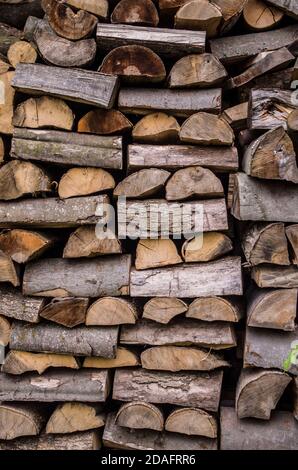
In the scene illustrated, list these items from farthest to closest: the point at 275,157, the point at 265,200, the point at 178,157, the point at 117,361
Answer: the point at 117,361, the point at 178,157, the point at 265,200, the point at 275,157

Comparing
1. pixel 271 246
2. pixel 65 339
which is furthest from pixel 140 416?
pixel 271 246

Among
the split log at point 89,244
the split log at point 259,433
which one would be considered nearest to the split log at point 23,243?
the split log at point 89,244

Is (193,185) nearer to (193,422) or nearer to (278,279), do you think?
(278,279)

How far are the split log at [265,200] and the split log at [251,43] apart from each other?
667mm

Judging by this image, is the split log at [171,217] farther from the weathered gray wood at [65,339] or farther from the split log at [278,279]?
the weathered gray wood at [65,339]

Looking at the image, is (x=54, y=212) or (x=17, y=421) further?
(x=17, y=421)

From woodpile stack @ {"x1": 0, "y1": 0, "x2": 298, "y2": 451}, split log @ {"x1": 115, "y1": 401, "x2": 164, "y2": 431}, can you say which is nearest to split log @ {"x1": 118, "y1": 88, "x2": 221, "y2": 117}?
woodpile stack @ {"x1": 0, "y1": 0, "x2": 298, "y2": 451}

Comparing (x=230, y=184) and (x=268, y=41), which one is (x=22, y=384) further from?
(x=268, y=41)

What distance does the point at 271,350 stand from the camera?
2.38 metres

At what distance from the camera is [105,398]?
253 cm

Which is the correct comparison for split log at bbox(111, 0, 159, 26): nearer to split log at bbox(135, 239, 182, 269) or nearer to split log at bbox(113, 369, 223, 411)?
split log at bbox(135, 239, 182, 269)

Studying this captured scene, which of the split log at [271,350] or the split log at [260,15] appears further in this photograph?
the split log at [260,15]

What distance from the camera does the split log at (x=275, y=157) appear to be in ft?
7.25

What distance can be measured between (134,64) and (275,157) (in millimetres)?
819
